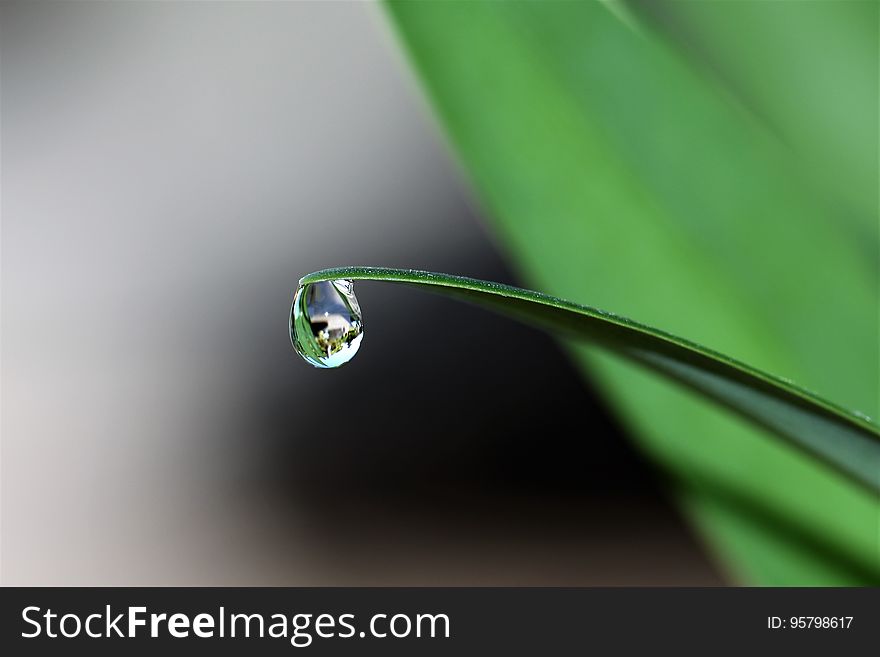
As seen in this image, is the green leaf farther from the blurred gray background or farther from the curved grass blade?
the blurred gray background

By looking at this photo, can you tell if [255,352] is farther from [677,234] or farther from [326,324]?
[326,324]

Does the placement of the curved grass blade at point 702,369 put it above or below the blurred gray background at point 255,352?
below

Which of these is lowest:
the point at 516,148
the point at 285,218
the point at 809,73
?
the point at 516,148

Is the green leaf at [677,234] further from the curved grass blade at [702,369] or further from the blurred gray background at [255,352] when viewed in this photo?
the blurred gray background at [255,352]

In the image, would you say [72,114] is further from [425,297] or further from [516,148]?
[516,148]

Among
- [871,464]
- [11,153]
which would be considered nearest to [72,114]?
[11,153]

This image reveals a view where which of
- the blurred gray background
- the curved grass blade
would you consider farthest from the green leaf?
the blurred gray background

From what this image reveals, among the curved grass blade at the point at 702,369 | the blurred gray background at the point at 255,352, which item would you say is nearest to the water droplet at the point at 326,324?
the curved grass blade at the point at 702,369
